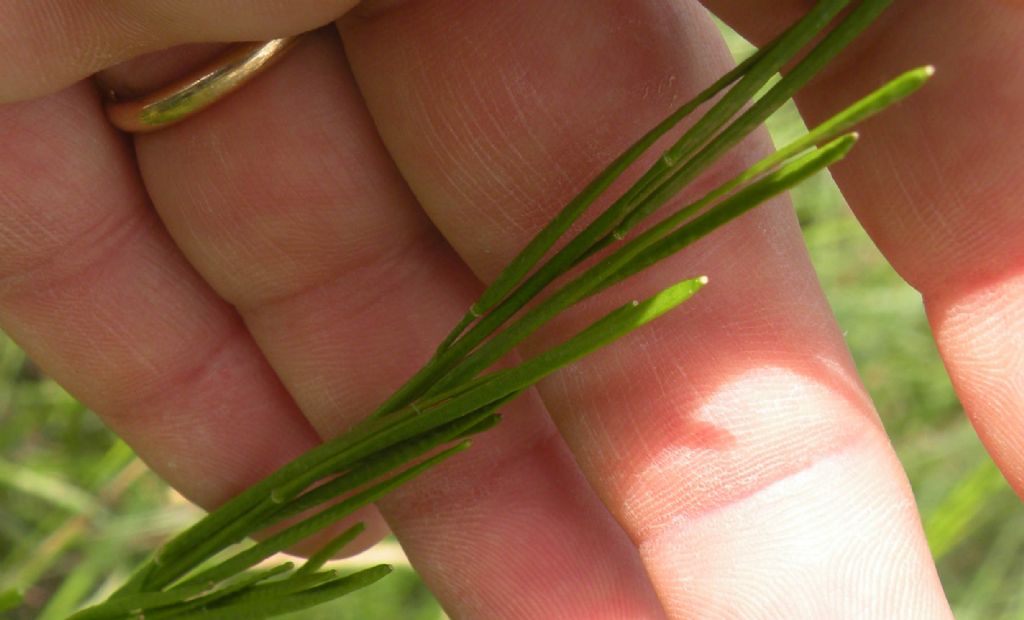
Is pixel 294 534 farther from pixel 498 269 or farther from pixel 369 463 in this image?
pixel 498 269

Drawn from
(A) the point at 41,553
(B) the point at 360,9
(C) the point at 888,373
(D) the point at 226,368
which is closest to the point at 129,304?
(D) the point at 226,368

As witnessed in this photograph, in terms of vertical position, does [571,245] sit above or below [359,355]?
below

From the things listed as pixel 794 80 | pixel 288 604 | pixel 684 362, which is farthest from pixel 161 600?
pixel 794 80

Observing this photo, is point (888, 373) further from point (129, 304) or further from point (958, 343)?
point (129, 304)

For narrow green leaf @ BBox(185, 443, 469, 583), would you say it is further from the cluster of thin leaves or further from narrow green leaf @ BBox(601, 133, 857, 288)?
narrow green leaf @ BBox(601, 133, 857, 288)

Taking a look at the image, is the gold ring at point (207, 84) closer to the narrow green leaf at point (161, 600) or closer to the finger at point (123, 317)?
the finger at point (123, 317)

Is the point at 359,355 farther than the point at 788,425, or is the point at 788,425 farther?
the point at 359,355

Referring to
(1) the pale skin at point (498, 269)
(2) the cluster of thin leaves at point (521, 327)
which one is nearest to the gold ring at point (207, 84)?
(1) the pale skin at point (498, 269)
